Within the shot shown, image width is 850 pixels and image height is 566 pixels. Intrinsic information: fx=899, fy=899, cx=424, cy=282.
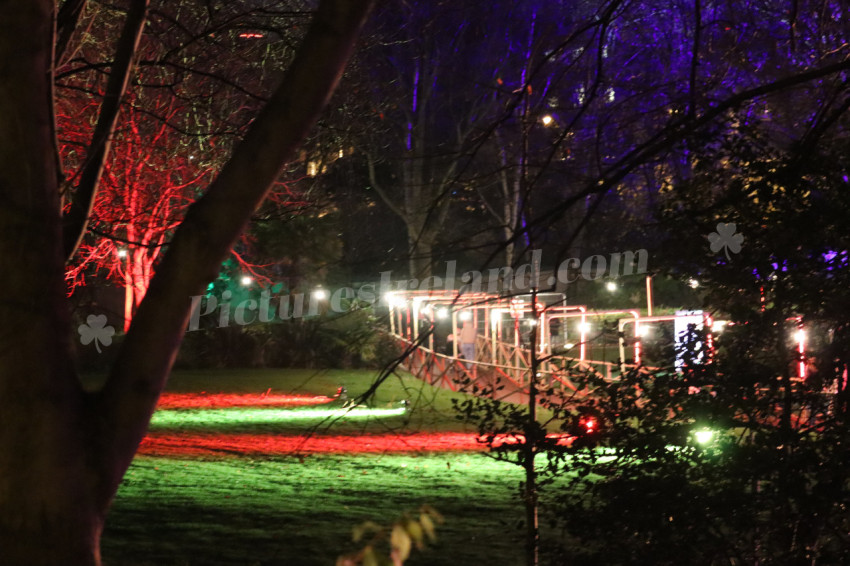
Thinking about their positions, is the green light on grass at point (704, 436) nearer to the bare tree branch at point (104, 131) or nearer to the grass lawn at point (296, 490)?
the grass lawn at point (296, 490)

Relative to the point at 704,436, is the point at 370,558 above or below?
below

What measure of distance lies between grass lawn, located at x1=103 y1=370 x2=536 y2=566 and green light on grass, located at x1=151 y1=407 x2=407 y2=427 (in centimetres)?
6

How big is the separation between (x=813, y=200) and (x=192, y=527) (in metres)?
5.79

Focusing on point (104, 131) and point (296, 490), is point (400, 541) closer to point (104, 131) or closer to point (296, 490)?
point (104, 131)

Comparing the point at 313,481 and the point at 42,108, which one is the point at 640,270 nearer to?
the point at 42,108

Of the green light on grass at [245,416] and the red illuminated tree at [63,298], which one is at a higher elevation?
the red illuminated tree at [63,298]

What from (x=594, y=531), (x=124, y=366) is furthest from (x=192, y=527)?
(x=124, y=366)

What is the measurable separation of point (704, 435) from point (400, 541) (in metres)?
3.07

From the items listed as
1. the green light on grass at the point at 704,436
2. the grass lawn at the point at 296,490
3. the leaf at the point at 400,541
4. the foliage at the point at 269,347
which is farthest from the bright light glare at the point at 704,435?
the foliage at the point at 269,347

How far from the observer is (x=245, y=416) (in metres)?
17.5

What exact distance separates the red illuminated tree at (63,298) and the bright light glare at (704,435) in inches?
106

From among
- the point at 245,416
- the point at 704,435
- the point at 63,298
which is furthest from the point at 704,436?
the point at 245,416

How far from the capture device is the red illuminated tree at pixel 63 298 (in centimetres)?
309

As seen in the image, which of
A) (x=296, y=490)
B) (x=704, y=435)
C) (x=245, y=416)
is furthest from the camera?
(x=245, y=416)
